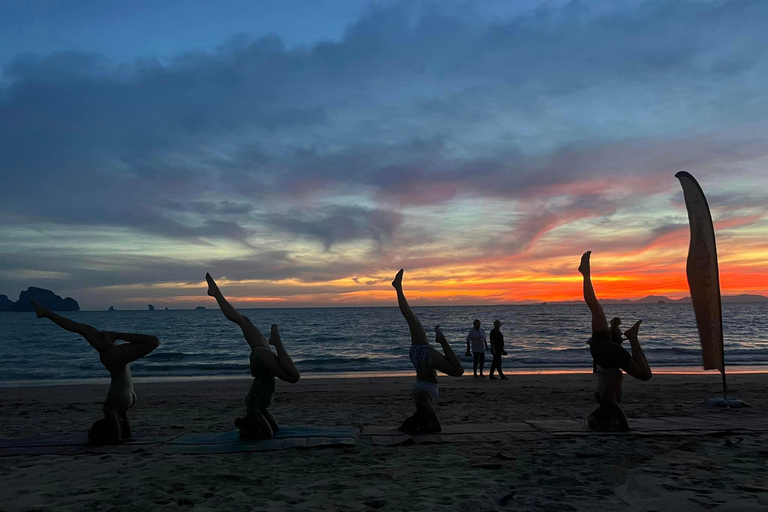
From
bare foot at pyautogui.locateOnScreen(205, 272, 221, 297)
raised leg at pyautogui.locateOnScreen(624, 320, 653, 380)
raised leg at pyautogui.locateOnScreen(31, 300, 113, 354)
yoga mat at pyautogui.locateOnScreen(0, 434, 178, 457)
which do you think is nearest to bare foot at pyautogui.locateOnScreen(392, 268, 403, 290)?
bare foot at pyautogui.locateOnScreen(205, 272, 221, 297)

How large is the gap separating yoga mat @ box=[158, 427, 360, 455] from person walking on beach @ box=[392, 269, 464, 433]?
3.43ft

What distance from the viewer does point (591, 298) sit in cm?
829

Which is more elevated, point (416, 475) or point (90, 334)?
point (90, 334)

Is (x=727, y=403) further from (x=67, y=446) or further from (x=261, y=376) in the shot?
(x=67, y=446)

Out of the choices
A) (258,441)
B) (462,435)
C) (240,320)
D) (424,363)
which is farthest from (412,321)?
(258,441)

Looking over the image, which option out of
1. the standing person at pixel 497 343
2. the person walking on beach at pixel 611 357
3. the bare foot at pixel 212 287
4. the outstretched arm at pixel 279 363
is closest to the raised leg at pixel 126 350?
the bare foot at pixel 212 287

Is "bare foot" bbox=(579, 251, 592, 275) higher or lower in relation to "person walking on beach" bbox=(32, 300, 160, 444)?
higher

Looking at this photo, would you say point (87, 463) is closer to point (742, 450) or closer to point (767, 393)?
point (742, 450)

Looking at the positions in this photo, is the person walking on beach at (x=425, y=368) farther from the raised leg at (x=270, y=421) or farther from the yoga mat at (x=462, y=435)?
the raised leg at (x=270, y=421)

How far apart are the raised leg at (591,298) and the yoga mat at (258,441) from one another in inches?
164

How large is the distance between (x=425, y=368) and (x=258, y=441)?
2678 mm

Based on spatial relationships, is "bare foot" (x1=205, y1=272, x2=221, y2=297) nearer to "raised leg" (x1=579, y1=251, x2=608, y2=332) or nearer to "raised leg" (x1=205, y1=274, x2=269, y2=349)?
"raised leg" (x1=205, y1=274, x2=269, y2=349)

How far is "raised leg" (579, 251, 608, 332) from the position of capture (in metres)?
8.16

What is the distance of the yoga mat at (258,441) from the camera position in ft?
23.8
